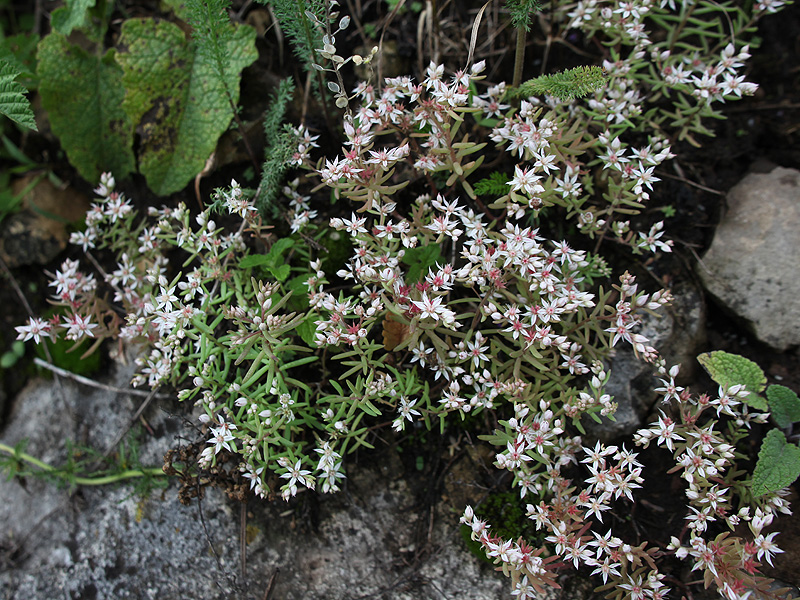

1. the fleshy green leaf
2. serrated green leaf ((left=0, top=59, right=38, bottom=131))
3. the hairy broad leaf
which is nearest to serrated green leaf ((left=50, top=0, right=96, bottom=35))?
the hairy broad leaf

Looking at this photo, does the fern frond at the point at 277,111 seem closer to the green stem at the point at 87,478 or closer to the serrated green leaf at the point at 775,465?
the green stem at the point at 87,478

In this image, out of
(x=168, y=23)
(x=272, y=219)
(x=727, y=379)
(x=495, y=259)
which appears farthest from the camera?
(x=168, y=23)

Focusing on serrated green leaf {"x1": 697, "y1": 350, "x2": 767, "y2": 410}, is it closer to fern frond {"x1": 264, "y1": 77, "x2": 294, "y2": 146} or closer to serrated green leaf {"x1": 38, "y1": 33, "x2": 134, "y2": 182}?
fern frond {"x1": 264, "y1": 77, "x2": 294, "y2": 146}

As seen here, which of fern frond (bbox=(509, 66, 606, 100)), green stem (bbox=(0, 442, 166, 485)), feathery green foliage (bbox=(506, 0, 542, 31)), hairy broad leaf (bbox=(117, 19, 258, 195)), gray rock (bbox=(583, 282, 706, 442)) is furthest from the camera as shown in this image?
hairy broad leaf (bbox=(117, 19, 258, 195))

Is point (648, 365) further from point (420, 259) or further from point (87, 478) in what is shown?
point (87, 478)

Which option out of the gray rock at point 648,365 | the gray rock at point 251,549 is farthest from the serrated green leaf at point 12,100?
the gray rock at point 648,365

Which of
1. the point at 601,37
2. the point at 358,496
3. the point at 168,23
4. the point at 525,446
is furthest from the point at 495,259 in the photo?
the point at 168,23

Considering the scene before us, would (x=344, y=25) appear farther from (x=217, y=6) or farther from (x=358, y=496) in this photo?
(x=358, y=496)
